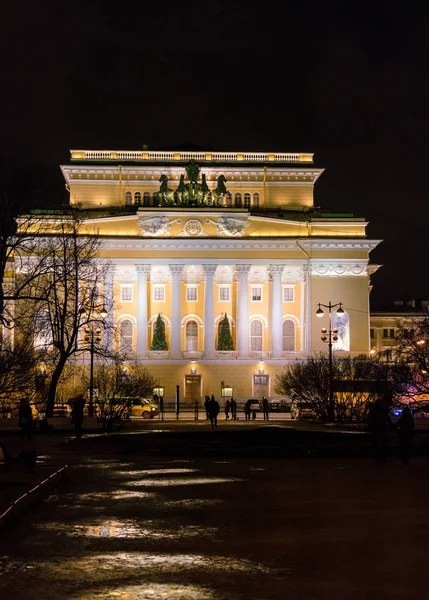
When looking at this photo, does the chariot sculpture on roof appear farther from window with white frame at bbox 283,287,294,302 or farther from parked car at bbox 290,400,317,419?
parked car at bbox 290,400,317,419

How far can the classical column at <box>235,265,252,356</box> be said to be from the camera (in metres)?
90.0

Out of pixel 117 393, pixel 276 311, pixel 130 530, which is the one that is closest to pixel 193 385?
pixel 276 311

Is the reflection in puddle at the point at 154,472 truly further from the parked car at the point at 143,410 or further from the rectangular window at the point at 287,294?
the rectangular window at the point at 287,294

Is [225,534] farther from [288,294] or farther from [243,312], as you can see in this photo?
[288,294]

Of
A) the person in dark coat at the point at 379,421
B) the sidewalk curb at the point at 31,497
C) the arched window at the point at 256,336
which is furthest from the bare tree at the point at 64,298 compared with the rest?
the arched window at the point at 256,336

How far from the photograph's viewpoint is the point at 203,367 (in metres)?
89.4

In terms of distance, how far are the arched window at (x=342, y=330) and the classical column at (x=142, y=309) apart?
18.8 meters

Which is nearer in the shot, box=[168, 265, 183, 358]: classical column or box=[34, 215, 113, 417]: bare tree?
box=[34, 215, 113, 417]: bare tree

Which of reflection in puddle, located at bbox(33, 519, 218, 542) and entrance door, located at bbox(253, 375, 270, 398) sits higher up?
entrance door, located at bbox(253, 375, 270, 398)

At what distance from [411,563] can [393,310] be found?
127 meters

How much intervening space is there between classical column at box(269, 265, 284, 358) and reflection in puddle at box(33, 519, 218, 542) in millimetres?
75344

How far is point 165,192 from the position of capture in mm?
89562

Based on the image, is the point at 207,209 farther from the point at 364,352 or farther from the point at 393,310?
the point at 393,310

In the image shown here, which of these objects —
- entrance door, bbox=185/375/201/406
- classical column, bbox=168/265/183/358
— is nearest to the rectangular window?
classical column, bbox=168/265/183/358
